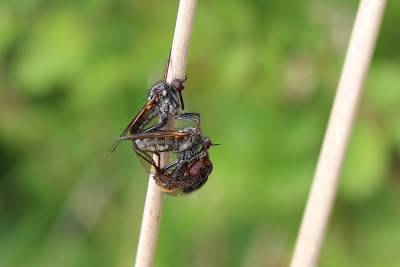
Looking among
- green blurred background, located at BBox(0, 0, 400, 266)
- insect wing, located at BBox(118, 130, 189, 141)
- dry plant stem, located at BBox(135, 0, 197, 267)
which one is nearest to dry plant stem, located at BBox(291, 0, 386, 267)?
dry plant stem, located at BBox(135, 0, 197, 267)

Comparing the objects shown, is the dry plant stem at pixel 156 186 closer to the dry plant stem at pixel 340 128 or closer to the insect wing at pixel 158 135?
the insect wing at pixel 158 135

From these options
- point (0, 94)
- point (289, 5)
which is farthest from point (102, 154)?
point (289, 5)

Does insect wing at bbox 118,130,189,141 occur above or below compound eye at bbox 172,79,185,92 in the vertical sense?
below

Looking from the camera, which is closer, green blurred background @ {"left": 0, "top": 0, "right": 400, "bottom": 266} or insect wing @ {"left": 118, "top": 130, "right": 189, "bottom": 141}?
insect wing @ {"left": 118, "top": 130, "right": 189, "bottom": 141}

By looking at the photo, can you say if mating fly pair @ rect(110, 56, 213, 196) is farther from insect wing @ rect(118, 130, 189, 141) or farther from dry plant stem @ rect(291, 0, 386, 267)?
dry plant stem @ rect(291, 0, 386, 267)

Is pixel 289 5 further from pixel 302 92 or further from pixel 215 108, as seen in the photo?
pixel 215 108

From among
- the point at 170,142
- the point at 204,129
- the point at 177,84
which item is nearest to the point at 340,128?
the point at 177,84
